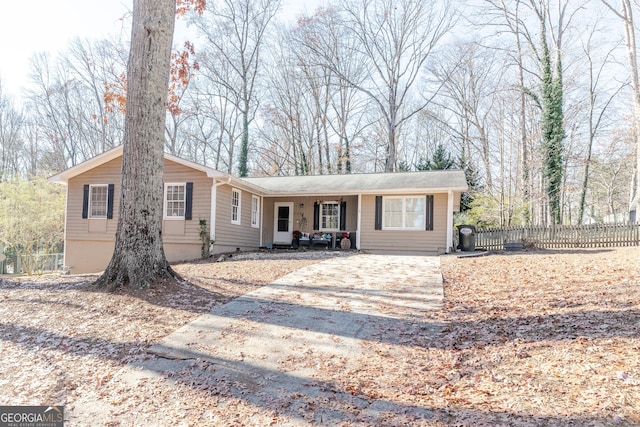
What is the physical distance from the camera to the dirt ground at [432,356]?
2721mm

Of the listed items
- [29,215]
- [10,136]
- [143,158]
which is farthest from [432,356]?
[10,136]

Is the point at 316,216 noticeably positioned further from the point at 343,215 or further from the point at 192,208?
the point at 192,208

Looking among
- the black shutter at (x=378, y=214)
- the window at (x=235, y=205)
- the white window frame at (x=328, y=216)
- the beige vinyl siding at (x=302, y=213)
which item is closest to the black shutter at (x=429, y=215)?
the black shutter at (x=378, y=214)

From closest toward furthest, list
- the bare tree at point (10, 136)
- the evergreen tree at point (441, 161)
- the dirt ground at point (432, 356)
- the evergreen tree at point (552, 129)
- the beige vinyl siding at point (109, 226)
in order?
1. the dirt ground at point (432, 356)
2. the beige vinyl siding at point (109, 226)
3. the evergreen tree at point (552, 129)
4. the evergreen tree at point (441, 161)
5. the bare tree at point (10, 136)

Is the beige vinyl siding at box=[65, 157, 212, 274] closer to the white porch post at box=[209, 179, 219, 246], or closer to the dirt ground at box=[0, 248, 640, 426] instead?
the white porch post at box=[209, 179, 219, 246]

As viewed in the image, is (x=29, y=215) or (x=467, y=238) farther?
(x=29, y=215)

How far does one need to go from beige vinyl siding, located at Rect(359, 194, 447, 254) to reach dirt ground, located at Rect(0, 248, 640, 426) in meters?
7.03

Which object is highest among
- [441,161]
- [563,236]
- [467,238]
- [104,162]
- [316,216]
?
[441,161]

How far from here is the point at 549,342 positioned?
3588 millimetres

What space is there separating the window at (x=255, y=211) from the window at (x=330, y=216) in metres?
2.57

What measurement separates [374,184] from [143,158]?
383 inches

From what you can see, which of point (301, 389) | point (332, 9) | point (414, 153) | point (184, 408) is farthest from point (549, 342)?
point (414, 153)

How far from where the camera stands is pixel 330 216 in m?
15.0

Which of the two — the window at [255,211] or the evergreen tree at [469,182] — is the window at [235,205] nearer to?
the window at [255,211]
